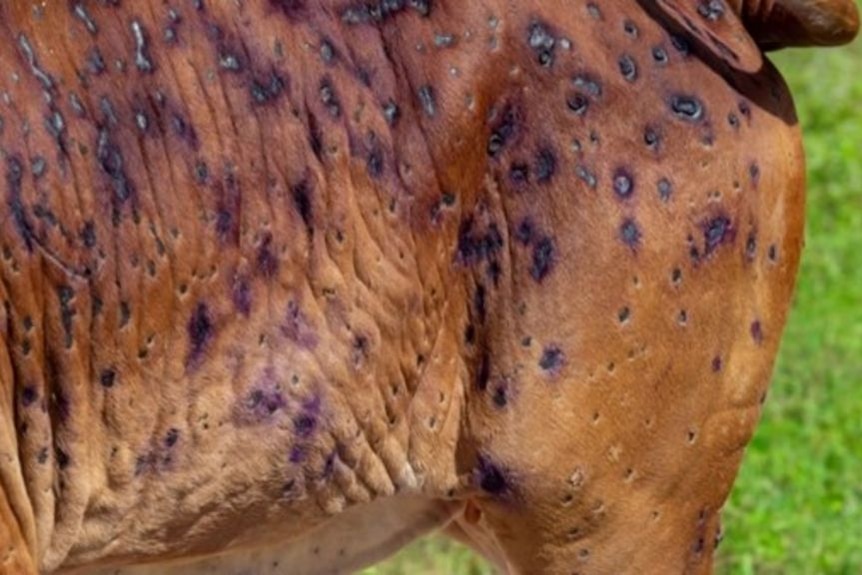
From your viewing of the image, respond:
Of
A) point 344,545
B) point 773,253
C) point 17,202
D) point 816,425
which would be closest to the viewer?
point 17,202

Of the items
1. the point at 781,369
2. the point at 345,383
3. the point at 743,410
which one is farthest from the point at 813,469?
the point at 345,383

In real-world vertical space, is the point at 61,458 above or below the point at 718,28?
below

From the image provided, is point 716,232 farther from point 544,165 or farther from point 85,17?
point 85,17

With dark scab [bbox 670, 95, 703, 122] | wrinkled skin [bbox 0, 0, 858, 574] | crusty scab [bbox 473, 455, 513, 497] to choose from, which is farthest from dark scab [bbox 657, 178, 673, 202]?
crusty scab [bbox 473, 455, 513, 497]

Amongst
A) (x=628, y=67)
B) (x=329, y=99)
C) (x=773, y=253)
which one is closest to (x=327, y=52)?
(x=329, y=99)

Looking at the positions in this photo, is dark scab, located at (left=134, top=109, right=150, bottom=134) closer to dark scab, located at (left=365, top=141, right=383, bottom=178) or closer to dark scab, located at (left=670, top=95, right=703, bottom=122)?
dark scab, located at (left=365, top=141, right=383, bottom=178)

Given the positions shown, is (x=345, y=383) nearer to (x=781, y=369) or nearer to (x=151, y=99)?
(x=151, y=99)
